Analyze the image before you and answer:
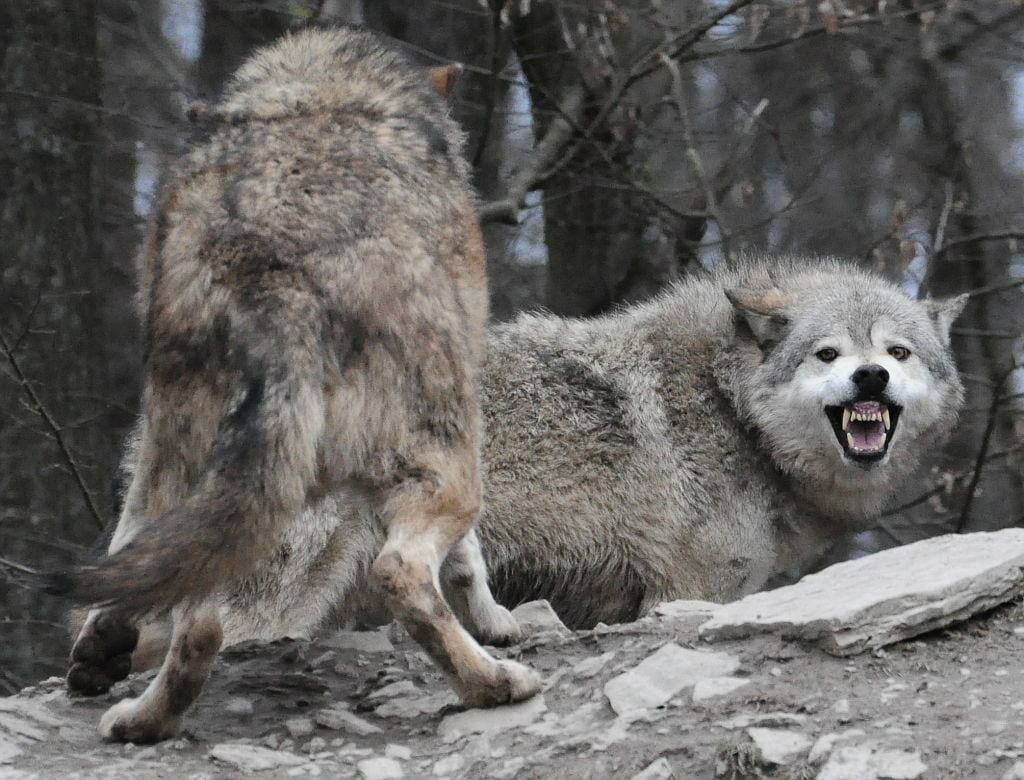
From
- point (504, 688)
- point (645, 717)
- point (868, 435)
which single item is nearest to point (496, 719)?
point (504, 688)

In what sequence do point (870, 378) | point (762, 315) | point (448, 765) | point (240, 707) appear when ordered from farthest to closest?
point (762, 315) → point (870, 378) → point (240, 707) → point (448, 765)

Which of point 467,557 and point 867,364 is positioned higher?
point 867,364

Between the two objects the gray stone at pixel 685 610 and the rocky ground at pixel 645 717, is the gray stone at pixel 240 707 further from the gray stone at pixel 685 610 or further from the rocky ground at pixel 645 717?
the gray stone at pixel 685 610

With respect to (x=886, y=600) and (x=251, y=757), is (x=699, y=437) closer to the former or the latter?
(x=886, y=600)

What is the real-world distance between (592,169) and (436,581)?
18.4 feet

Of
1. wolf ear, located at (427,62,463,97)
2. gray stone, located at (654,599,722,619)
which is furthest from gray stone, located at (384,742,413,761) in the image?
wolf ear, located at (427,62,463,97)

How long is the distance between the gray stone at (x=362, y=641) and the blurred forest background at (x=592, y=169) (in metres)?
1.64

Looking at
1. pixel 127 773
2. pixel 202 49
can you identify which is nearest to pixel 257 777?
pixel 127 773

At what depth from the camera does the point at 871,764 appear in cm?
387

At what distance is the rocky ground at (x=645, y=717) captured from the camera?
3.98 meters

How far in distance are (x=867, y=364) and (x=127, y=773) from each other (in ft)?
12.2

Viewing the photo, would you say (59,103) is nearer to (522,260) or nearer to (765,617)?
(522,260)

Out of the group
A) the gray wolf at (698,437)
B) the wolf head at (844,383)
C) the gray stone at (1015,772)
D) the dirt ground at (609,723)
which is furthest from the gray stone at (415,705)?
the wolf head at (844,383)

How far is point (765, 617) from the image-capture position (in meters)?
4.70
